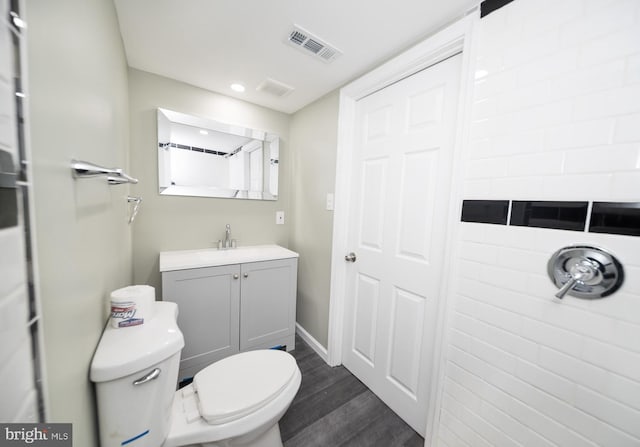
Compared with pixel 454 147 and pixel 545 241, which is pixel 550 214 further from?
pixel 454 147

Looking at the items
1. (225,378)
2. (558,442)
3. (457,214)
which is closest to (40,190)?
(225,378)

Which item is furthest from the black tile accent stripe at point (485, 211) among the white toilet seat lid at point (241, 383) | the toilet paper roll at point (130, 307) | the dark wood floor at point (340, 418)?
the toilet paper roll at point (130, 307)

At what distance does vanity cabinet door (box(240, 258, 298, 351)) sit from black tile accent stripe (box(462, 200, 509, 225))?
1.30 m

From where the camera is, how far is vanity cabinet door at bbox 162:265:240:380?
1485mm

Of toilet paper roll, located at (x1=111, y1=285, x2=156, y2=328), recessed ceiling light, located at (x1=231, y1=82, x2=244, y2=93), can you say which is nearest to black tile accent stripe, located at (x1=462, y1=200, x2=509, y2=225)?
toilet paper roll, located at (x1=111, y1=285, x2=156, y2=328)

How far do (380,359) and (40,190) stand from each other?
1.72 metres

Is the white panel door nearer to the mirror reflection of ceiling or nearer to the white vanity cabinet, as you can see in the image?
the white vanity cabinet

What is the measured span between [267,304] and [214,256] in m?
0.56

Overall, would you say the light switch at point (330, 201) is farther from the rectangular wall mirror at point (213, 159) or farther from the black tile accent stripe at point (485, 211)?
the black tile accent stripe at point (485, 211)

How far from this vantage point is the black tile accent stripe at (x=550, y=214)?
741mm

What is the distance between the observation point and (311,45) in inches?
50.1

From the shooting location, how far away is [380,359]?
151 centimetres

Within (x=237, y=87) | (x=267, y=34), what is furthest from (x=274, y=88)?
(x=267, y=34)

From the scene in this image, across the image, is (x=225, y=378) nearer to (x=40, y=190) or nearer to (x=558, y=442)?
(x=40, y=190)
